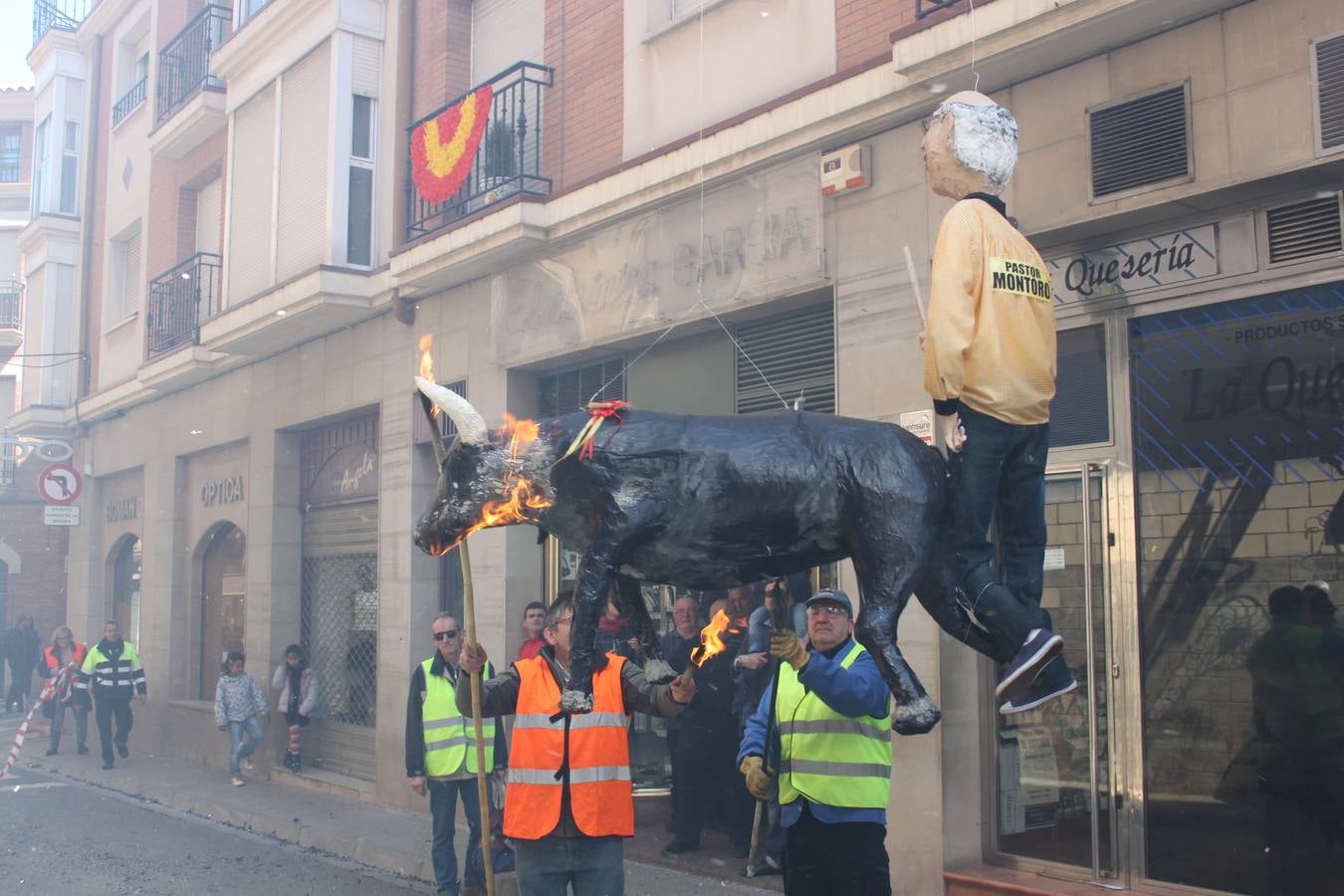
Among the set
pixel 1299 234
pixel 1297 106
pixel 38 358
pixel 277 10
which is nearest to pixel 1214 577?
pixel 1299 234

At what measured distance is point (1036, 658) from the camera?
2713 mm

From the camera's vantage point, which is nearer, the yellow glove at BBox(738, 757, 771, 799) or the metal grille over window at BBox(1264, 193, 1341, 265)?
the yellow glove at BBox(738, 757, 771, 799)

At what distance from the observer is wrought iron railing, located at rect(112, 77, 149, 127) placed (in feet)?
66.3

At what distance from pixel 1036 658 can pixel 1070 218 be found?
184 inches

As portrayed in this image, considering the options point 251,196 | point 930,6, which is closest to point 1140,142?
point 930,6

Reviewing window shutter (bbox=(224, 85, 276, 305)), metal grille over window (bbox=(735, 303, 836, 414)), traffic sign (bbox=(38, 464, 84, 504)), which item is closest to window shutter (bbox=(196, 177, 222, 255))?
window shutter (bbox=(224, 85, 276, 305))

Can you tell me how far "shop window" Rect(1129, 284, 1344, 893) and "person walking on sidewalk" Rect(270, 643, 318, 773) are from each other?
33.7ft

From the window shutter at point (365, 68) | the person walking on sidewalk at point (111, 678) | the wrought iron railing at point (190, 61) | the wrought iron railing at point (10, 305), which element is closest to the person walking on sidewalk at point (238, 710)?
the person walking on sidewalk at point (111, 678)

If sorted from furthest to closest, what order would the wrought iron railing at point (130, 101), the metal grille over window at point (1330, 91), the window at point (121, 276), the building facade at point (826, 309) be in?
the window at point (121, 276) → the wrought iron railing at point (130, 101) → the building facade at point (826, 309) → the metal grille over window at point (1330, 91)

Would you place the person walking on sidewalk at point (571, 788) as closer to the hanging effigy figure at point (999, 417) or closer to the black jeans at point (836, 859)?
the black jeans at point (836, 859)

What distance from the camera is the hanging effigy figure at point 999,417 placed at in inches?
109

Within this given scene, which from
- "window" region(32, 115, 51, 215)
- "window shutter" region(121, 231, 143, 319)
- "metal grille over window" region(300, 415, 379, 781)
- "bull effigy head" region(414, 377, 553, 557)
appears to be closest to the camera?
"bull effigy head" region(414, 377, 553, 557)

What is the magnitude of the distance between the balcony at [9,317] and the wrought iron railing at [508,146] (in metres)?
27.8

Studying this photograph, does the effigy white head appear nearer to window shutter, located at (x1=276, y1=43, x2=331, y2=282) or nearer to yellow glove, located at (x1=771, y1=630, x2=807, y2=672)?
yellow glove, located at (x1=771, y1=630, x2=807, y2=672)
